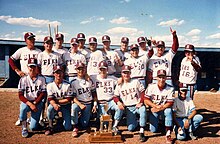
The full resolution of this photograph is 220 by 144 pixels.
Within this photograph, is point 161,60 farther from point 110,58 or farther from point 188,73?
point 110,58

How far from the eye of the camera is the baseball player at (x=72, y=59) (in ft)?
17.7

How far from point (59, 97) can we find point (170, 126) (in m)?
2.33

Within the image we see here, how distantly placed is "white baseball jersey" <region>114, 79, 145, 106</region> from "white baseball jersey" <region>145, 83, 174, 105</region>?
0.23 m

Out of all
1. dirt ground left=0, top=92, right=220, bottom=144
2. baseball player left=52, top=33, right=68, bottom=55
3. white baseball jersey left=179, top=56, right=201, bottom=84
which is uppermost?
baseball player left=52, top=33, right=68, bottom=55

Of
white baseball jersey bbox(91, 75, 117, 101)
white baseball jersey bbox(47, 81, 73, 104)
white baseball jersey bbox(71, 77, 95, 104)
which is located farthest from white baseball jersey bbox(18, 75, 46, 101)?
white baseball jersey bbox(91, 75, 117, 101)

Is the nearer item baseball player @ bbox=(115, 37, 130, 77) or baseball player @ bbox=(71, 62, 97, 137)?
baseball player @ bbox=(71, 62, 97, 137)

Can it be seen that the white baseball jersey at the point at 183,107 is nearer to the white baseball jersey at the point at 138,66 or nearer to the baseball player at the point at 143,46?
the white baseball jersey at the point at 138,66

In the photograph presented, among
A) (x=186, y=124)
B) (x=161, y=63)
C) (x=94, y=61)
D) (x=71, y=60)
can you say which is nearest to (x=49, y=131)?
(x=71, y=60)

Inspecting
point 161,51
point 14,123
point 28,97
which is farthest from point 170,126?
point 14,123

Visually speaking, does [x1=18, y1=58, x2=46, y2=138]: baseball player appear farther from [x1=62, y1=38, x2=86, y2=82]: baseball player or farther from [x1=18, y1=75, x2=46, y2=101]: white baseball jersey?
[x1=62, y1=38, x2=86, y2=82]: baseball player

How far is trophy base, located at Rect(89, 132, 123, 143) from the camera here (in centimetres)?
418

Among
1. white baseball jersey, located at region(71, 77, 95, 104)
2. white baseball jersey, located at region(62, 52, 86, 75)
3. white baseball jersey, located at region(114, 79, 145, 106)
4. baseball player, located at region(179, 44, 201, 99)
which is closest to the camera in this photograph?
white baseball jersey, located at region(114, 79, 145, 106)

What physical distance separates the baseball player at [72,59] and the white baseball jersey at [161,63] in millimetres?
1641

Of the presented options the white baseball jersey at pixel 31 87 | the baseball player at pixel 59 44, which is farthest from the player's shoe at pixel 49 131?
the baseball player at pixel 59 44
